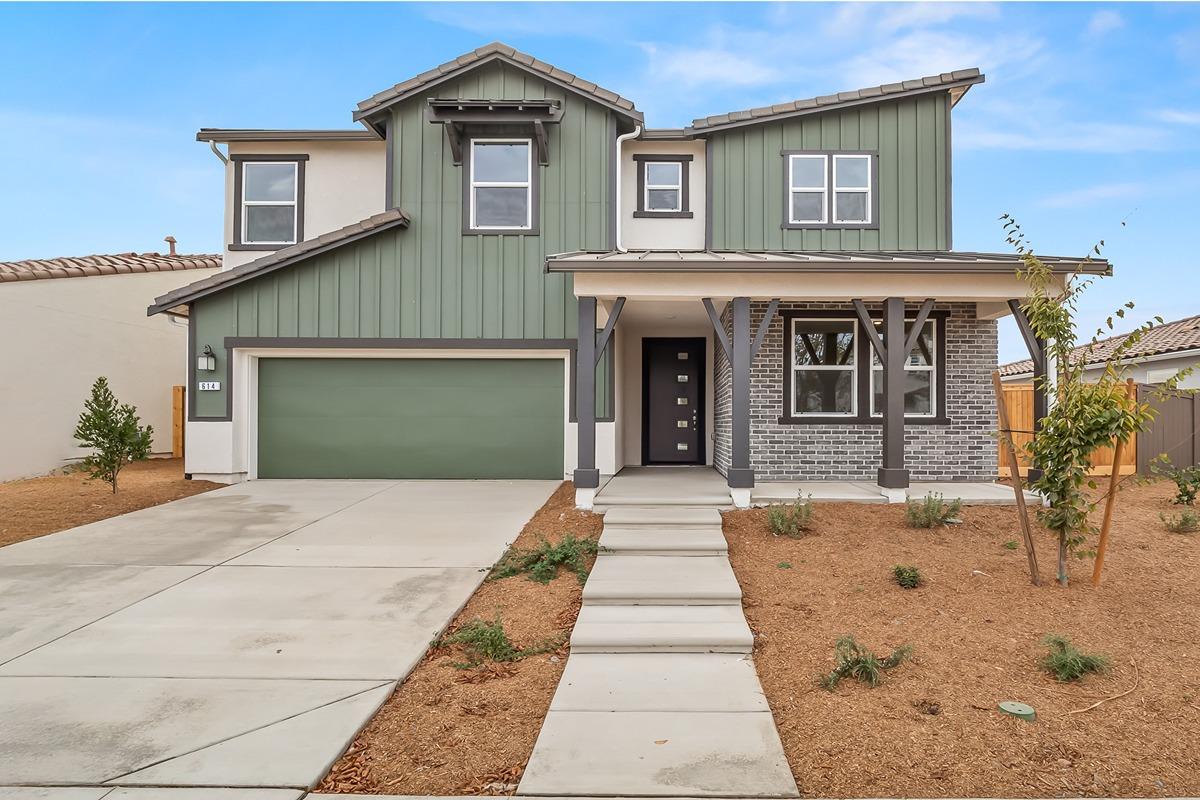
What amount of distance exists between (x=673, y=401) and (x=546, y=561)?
659 centimetres

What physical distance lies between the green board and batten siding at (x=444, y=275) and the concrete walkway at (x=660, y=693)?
18.5 ft

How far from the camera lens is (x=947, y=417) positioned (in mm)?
9281

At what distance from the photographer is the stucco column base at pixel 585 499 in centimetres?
776

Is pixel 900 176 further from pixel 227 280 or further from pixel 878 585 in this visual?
pixel 227 280

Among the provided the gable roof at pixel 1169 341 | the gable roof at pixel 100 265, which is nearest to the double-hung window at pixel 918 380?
the gable roof at pixel 1169 341

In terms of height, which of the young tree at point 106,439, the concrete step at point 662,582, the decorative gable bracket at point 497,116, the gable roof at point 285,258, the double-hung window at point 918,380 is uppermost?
the decorative gable bracket at point 497,116

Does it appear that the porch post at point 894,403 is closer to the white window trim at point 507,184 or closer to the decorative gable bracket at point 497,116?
the white window trim at point 507,184

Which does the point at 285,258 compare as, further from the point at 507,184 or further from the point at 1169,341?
the point at 1169,341

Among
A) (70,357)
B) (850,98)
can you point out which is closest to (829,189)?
(850,98)

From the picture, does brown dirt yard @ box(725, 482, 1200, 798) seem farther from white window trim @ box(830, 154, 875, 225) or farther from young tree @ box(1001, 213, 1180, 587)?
white window trim @ box(830, 154, 875, 225)

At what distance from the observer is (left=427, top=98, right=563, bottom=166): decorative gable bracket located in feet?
33.6

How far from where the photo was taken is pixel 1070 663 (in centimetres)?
374

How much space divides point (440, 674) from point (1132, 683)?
387 cm

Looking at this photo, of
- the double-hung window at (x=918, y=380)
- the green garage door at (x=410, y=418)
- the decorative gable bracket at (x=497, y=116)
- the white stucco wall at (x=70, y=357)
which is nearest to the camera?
the double-hung window at (x=918, y=380)
